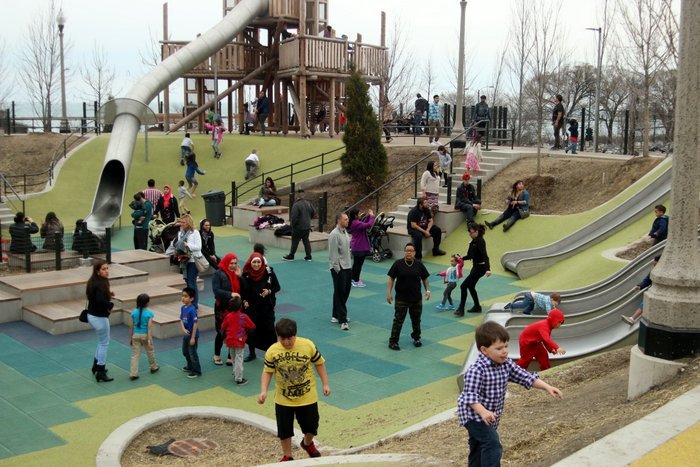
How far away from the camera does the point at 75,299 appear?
14.3 m

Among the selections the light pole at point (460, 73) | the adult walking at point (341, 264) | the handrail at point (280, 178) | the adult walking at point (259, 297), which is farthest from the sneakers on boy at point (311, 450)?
the handrail at point (280, 178)

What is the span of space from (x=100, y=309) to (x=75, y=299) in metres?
4.08

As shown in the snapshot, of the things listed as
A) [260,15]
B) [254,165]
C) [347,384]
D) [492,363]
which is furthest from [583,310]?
[260,15]

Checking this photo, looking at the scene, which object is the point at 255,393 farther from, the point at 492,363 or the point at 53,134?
the point at 53,134

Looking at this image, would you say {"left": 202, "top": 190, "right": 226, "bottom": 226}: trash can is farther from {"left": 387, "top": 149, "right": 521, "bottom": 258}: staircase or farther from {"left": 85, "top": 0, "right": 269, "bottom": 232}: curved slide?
{"left": 387, "top": 149, "right": 521, "bottom": 258}: staircase

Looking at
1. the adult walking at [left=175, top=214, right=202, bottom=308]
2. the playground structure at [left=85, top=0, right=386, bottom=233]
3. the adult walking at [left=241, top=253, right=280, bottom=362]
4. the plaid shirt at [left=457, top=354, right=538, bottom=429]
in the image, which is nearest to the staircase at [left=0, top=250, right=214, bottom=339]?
the adult walking at [left=175, top=214, right=202, bottom=308]

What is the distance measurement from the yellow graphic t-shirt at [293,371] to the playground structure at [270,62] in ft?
63.7

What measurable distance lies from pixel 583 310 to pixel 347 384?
15.0 ft

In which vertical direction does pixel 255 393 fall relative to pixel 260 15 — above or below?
below

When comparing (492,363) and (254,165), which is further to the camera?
(254,165)

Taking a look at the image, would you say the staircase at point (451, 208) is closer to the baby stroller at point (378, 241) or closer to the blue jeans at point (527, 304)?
the baby stroller at point (378, 241)

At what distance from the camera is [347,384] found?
415 inches

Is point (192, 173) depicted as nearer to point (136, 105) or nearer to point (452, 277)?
point (136, 105)

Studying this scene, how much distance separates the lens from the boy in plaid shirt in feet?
17.5
